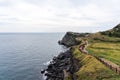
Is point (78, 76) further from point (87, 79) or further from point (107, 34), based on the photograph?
point (107, 34)

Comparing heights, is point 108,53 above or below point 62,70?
above

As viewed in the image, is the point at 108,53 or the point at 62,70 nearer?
the point at 62,70

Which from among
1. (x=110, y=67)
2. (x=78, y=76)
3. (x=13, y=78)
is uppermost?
(x=110, y=67)

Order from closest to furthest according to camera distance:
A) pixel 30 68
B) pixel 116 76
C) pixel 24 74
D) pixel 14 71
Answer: pixel 116 76 < pixel 24 74 < pixel 14 71 < pixel 30 68

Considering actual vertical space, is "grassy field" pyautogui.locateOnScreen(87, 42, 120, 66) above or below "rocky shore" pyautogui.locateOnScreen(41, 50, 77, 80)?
above

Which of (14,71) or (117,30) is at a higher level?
(117,30)

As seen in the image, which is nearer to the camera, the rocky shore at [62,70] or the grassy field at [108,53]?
the grassy field at [108,53]

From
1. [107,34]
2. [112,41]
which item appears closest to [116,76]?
[112,41]

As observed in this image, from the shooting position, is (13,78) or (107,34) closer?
(13,78)

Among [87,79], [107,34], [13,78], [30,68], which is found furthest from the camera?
[107,34]

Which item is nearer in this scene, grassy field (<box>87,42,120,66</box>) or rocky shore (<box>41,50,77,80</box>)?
grassy field (<box>87,42,120,66</box>)

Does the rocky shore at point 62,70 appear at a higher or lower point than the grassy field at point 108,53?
lower
